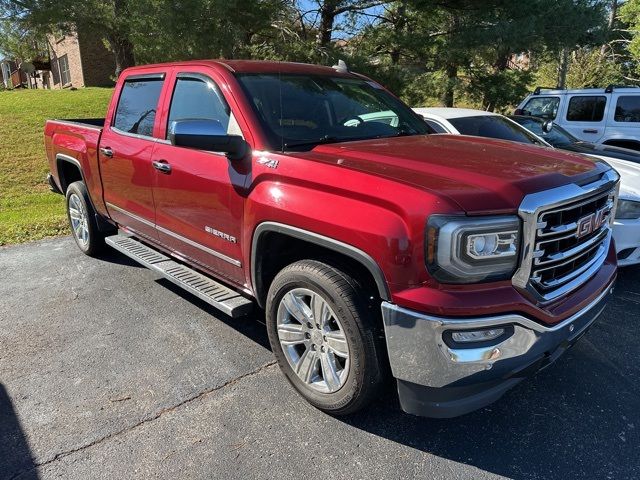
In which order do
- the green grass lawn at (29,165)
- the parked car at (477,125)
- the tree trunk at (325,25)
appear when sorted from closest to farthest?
the parked car at (477,125), the green grass lawn at (29,165), the tree trunk at (325,25)

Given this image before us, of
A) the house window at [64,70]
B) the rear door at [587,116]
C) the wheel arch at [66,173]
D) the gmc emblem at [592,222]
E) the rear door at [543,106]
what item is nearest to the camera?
the gmc emblem at [592,222]

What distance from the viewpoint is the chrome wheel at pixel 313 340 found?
2736mm

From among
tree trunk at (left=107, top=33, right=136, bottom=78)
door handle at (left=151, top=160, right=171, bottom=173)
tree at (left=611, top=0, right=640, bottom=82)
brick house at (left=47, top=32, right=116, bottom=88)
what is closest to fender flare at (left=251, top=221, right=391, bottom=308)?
door handle at (left=151, top=160, right=171, bottom=173)

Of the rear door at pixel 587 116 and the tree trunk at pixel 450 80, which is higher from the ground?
the tree trunk at pixel 450 80

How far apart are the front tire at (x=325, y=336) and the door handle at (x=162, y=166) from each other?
1.33 metres

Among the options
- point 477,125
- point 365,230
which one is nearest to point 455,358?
point 365,230

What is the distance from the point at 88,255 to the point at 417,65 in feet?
30.9

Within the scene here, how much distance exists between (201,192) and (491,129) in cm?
446

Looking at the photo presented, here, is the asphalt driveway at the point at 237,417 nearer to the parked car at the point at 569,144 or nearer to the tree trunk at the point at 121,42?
the parked car at the point at 569,144

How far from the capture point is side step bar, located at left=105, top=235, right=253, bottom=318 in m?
3.30

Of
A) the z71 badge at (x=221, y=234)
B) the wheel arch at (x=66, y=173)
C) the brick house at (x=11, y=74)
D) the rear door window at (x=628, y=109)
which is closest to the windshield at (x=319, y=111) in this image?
the z71 badge at (x=221, y=234)

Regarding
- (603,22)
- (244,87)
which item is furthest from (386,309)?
(603,22)

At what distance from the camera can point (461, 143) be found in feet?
11.1

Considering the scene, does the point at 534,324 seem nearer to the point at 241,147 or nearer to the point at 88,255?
the point at 241,147
